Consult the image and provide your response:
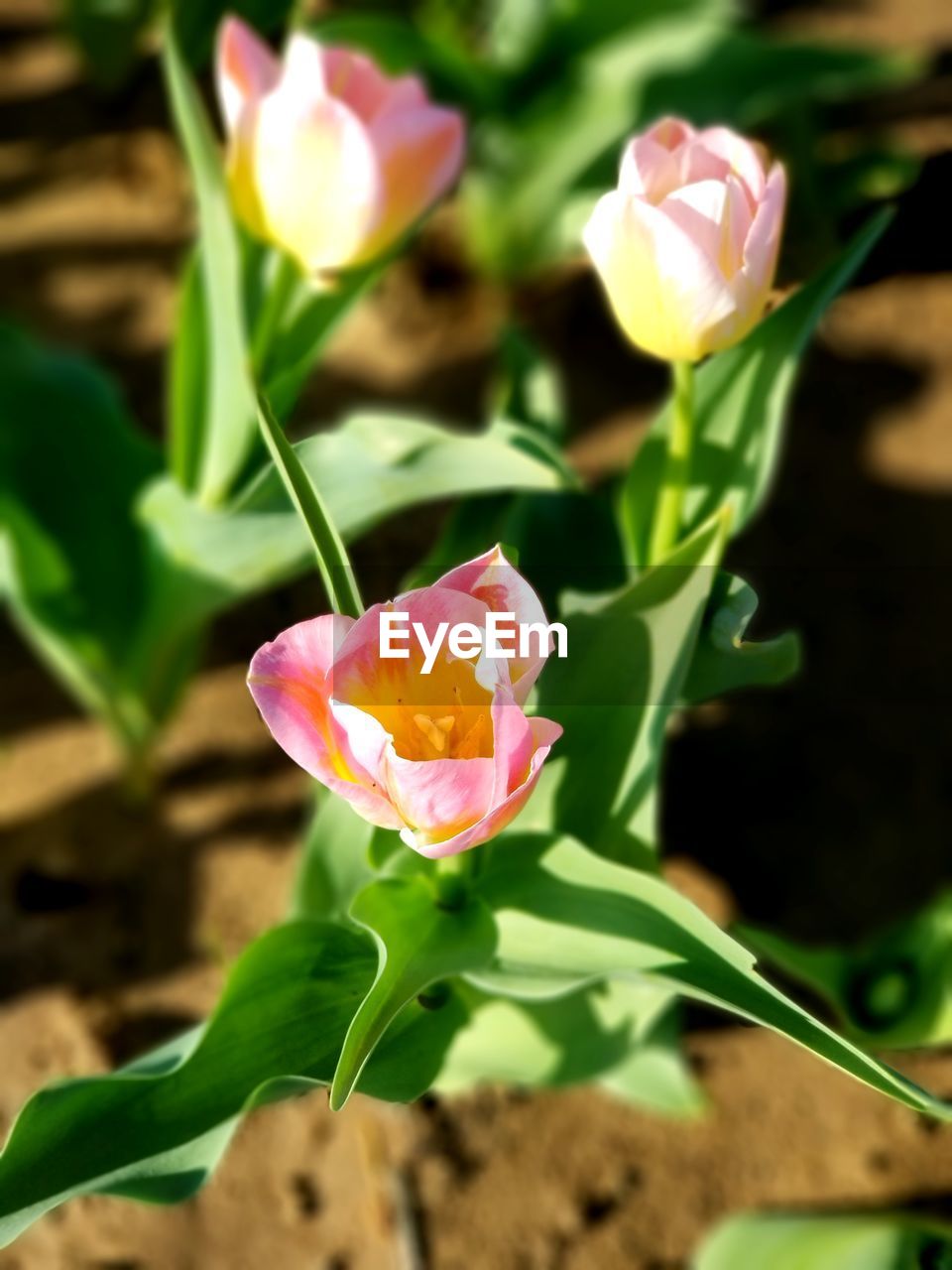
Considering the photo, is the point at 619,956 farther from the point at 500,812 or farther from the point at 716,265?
the point at 716,265

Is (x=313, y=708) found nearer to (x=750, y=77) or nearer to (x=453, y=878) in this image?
(x=453, y=878)

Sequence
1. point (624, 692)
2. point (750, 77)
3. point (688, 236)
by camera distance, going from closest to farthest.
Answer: point (688, 236), point (624, 692), point (750, 77)

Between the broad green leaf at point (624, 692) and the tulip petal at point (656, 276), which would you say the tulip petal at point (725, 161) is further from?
the broad green leaf at point (624, 692)

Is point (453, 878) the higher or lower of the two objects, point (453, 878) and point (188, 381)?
the lower

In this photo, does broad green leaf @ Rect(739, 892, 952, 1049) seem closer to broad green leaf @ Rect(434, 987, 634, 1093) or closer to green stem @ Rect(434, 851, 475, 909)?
broad green leaf @ Rect(434, 987, 634, 1093)

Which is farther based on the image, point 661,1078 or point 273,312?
point 661,1078

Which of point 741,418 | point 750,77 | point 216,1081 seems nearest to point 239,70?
point 741,418

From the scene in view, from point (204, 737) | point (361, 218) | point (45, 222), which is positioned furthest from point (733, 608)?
point (45, 222)
